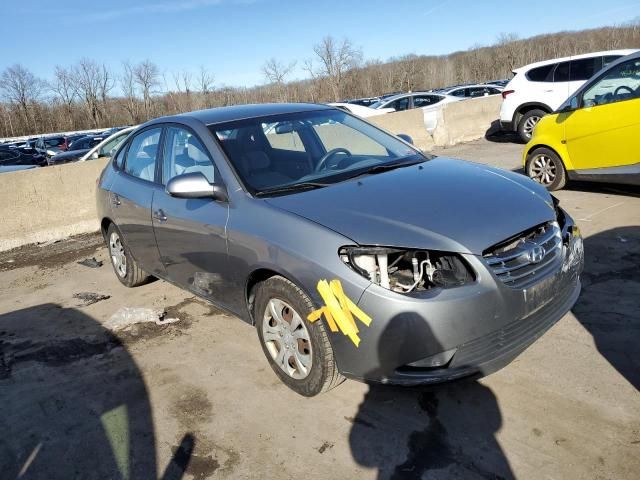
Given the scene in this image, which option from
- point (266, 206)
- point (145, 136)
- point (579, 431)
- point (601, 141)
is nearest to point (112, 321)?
point (145, 136)

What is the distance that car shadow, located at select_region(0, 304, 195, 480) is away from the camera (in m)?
2.76

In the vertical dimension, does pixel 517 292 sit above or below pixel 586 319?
above

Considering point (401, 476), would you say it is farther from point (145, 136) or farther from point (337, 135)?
point (145, 136)

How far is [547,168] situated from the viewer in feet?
24.0

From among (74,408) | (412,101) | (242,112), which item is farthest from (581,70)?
(74,408)

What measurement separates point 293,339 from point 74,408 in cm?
149

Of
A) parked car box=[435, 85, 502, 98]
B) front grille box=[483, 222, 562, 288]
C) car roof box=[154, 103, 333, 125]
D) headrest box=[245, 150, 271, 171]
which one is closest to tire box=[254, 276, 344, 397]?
headrest box=[245, 150, 271, 171]

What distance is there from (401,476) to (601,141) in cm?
551

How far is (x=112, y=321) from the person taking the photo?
4.61 m

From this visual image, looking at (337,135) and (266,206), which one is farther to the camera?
(337,135)

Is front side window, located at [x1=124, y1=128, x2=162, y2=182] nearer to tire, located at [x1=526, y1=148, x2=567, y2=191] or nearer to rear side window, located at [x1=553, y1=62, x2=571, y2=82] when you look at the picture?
tire, located at [x1=526, y1=148, x2=567, y2=191]

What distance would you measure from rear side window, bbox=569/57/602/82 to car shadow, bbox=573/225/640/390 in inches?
308

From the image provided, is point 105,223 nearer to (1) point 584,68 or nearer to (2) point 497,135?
(1) point 584,68

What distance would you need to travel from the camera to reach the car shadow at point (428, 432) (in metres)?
2.46
